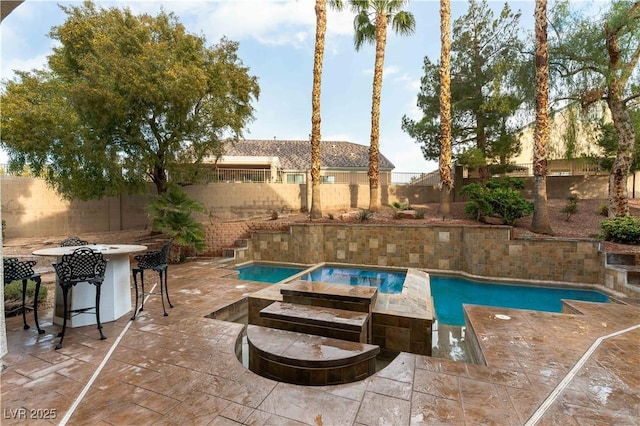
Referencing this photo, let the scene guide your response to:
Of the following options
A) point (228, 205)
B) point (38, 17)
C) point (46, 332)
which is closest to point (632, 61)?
point (46, 332)

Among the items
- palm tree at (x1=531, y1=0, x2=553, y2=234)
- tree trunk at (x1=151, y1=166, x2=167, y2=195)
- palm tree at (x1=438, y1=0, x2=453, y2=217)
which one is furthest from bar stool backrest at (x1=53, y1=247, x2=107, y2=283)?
palm tree at (x1=531, y1=0, x2=553, y2=234)

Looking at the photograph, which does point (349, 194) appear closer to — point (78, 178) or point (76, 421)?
point (78, 178)

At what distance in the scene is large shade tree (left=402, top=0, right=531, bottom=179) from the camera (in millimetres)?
11703

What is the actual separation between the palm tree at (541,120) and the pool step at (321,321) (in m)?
7.73

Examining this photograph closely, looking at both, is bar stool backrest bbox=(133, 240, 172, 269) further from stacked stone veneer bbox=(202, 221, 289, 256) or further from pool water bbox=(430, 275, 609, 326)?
stacked stone veneer bbox=(202, 221, 289, 256)

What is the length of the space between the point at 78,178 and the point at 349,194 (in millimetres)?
11319

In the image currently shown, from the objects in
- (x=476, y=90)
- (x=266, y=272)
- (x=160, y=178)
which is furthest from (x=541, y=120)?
(x=160, y=178)

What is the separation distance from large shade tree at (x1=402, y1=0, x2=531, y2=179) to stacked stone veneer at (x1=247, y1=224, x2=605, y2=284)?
4.52 meters

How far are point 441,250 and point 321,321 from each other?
6.54 meters

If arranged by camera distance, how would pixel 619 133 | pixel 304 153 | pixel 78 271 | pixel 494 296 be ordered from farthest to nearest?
pixel 304 153 < pixel 619 133 < pixel 494 296 < pixel 78 271

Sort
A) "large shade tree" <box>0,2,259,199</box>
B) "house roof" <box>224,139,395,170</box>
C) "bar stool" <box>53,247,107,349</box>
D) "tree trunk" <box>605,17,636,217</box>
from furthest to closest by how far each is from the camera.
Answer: "house roof" <box>224,139,395,170</box>, "tree trunk" <box>605,17,636,217</box>, "large shade tree" <box>0,2,259,199</box>, "bar stool" <box>53,247,107,349</box>

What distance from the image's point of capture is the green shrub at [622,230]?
293 inches

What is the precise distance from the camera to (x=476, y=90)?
12359 mm

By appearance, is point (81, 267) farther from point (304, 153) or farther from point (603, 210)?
point (304, 153)
